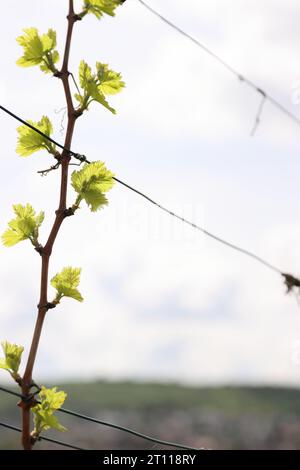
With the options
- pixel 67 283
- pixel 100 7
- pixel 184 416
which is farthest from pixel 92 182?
pixel 184 416

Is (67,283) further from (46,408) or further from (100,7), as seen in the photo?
(100,7)

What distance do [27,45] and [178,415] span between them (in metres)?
38.0

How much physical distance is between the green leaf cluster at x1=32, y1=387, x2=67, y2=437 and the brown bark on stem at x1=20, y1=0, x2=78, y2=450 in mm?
74

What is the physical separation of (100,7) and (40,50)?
32 centimetres

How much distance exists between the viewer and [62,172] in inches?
118

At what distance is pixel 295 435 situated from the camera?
107 ft

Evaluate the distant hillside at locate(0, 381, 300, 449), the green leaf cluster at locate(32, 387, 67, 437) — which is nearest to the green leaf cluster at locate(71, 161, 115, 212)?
the green leaf cluster at locate(32, 387, 67, 437)

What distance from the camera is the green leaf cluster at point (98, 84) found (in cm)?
315

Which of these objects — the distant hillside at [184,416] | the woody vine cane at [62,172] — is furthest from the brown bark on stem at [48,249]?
the distant hillside at [184,416]

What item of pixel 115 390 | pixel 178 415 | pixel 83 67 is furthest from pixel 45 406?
pixel 115 390

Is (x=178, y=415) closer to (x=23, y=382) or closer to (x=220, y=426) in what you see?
(x=220, y=426)

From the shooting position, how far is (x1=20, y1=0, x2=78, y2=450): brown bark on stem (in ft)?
8.87

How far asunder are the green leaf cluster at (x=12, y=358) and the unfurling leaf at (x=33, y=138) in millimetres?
914
